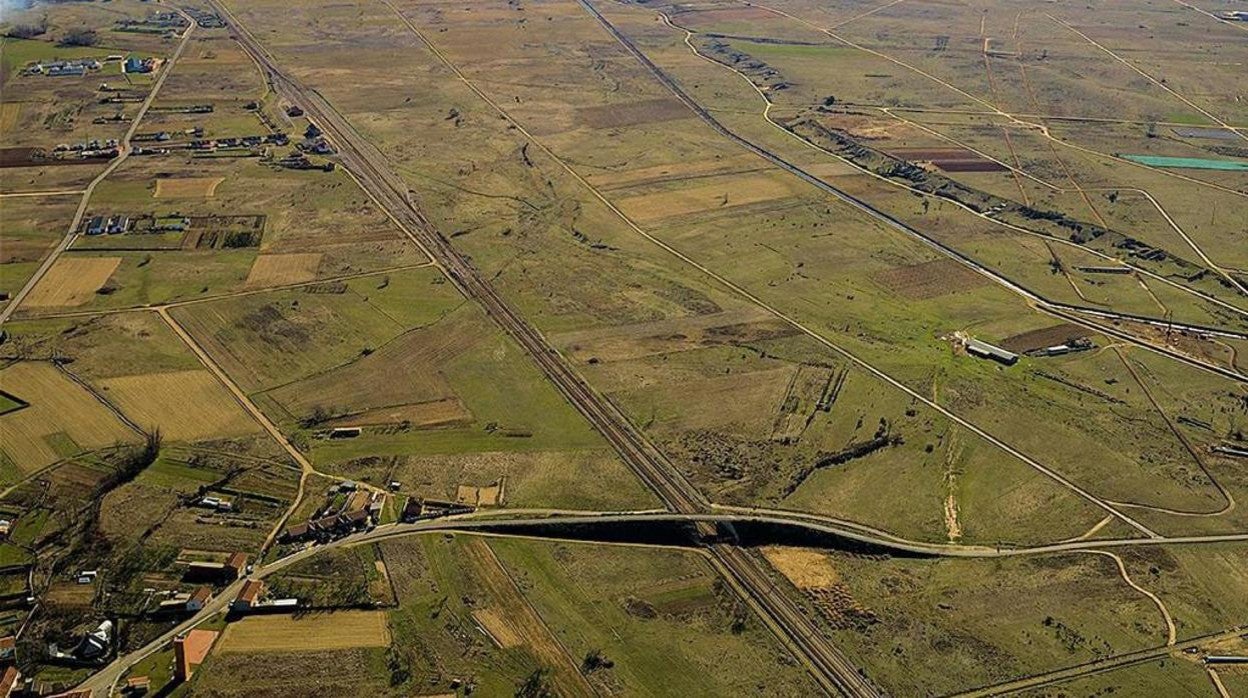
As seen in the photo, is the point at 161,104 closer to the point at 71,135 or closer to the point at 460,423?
the point at 71,135

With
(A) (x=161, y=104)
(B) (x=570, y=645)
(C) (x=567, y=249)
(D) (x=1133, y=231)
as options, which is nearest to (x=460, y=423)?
(B) (x=570, y=645)

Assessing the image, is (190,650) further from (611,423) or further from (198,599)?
(611,423)

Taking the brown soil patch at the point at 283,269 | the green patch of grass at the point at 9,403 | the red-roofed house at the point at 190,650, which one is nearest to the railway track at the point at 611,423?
the brown soil patch at the point at 283,269

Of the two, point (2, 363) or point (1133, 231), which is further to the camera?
point (1133, 231)

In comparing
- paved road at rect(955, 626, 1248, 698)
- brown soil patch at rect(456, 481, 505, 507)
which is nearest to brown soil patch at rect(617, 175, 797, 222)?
brown soil patch at rect(456, 481, 505, 507)

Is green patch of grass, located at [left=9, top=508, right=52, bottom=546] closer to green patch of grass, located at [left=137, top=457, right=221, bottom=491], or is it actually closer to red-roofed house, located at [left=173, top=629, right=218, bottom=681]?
green patch of grass, located at [left=137, top=457, right=221, bottom=491]

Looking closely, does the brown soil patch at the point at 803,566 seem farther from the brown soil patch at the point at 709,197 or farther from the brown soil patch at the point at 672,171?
the brown soil patch at the point at 672,171
